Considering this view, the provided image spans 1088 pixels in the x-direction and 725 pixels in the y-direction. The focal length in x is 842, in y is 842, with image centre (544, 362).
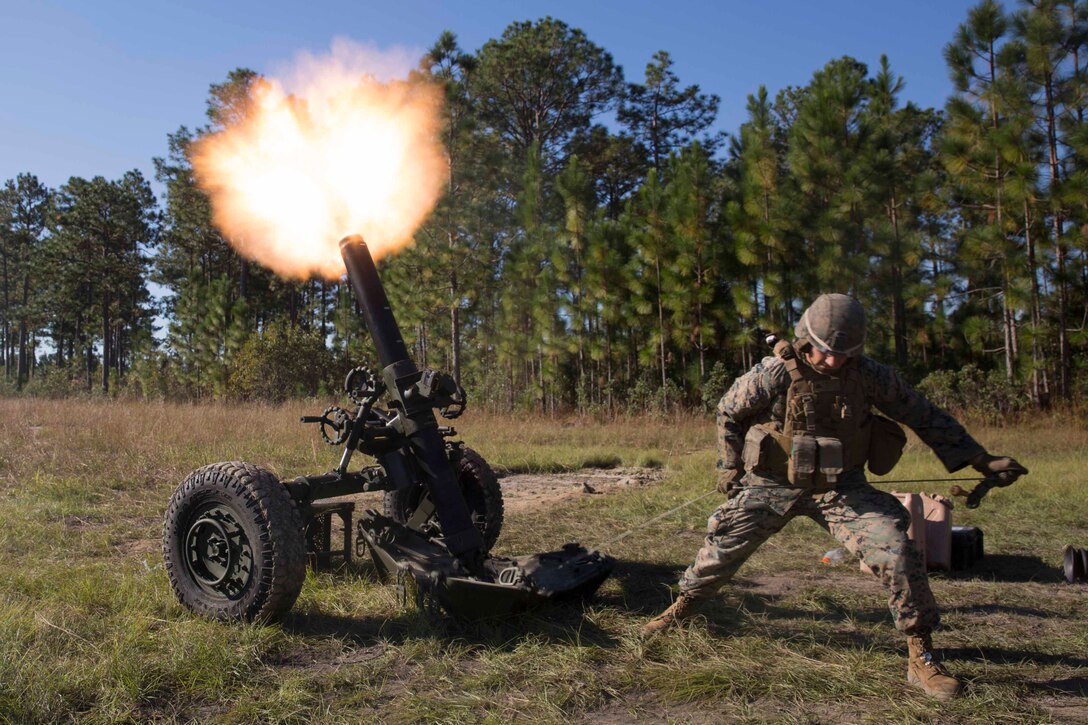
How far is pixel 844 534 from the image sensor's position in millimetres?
4152

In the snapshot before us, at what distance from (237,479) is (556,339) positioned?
2193cm

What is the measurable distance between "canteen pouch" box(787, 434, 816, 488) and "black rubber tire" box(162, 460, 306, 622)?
265 cm

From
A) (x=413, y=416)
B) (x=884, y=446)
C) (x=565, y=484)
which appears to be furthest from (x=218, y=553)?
(x=565, y=484)

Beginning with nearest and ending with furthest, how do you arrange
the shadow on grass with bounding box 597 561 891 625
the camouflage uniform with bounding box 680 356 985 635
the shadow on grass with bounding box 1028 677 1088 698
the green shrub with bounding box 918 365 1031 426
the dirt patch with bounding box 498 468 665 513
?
the shadow on grass with bounding box 1028 677 1088 698 → the camouflage uniform with bounding box 680 356 985 635 → the shadow on grass with bounding box 597 561 891 625 → the dirt patch with bounding box 498 468 665 513 → the green shrub with bounding box 918 365 1031 426

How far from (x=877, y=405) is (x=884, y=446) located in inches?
8.7

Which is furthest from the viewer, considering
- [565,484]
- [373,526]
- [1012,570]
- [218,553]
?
[565,484]

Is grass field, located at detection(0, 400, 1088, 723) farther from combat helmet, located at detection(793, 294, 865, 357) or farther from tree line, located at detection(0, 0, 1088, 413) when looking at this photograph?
tree line, located at detection(0, 0, 1088, 413)

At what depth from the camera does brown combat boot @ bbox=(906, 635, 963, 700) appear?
3.66 m

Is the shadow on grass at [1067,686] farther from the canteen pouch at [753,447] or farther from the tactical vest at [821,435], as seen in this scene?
the canteen pouch at [753,447]

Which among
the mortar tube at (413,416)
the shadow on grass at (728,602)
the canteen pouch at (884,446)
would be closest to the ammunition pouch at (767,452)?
the canteen pouch at (884,446)

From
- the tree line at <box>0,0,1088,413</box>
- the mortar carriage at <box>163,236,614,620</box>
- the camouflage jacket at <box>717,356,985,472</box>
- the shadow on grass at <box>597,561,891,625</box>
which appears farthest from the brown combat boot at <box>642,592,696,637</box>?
the tree line at <box>0,0,1088,413</box>

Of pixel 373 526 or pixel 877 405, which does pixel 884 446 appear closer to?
pixel 877 405

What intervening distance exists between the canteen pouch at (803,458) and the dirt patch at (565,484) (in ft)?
15.4

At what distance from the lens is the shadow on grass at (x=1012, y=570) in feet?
19.7
